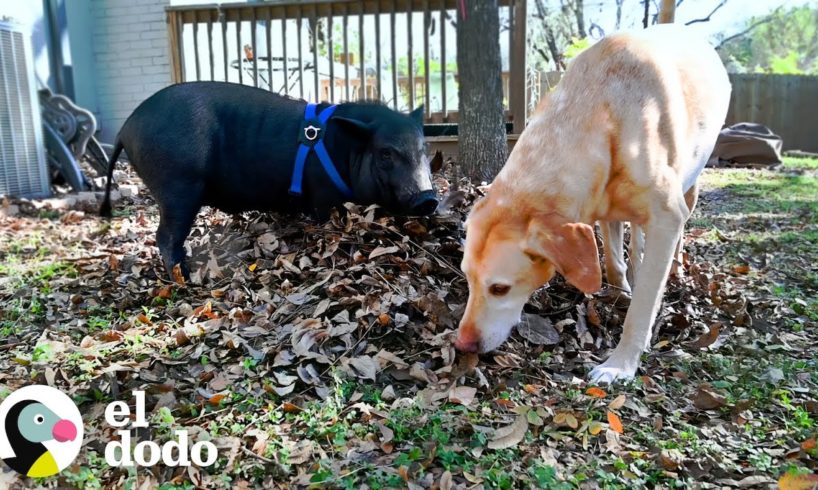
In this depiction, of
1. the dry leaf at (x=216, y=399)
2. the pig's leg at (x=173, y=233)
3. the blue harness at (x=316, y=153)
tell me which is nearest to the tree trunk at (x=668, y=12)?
the blue harness at (x=316, y=153)

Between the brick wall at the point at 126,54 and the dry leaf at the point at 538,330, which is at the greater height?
the brick wall at the point at 126,54

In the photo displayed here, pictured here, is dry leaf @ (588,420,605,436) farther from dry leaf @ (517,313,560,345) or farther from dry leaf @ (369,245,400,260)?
dry leaf @ (369,245,400,260)

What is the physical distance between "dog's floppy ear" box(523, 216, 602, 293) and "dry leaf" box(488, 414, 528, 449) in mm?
561

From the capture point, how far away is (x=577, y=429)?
7.68 ft

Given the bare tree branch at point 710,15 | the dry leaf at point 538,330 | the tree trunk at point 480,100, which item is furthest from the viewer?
the bare tree branch at point 710,15

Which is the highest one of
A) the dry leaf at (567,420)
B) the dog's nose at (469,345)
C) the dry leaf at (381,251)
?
the dry leaf at (381,251)

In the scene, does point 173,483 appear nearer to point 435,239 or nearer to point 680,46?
point 435,239

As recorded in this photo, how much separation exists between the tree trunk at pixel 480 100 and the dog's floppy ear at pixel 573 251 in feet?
9.78

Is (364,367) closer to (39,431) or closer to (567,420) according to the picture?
(567,420)

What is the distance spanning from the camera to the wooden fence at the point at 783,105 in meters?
14.9

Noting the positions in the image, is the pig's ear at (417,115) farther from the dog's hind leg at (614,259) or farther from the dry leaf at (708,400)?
the dry leaf at (708,400)

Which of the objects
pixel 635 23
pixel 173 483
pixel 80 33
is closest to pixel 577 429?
pixel 173 483

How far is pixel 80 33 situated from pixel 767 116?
1464 centimetres

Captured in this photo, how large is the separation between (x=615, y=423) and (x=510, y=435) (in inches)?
16.6
